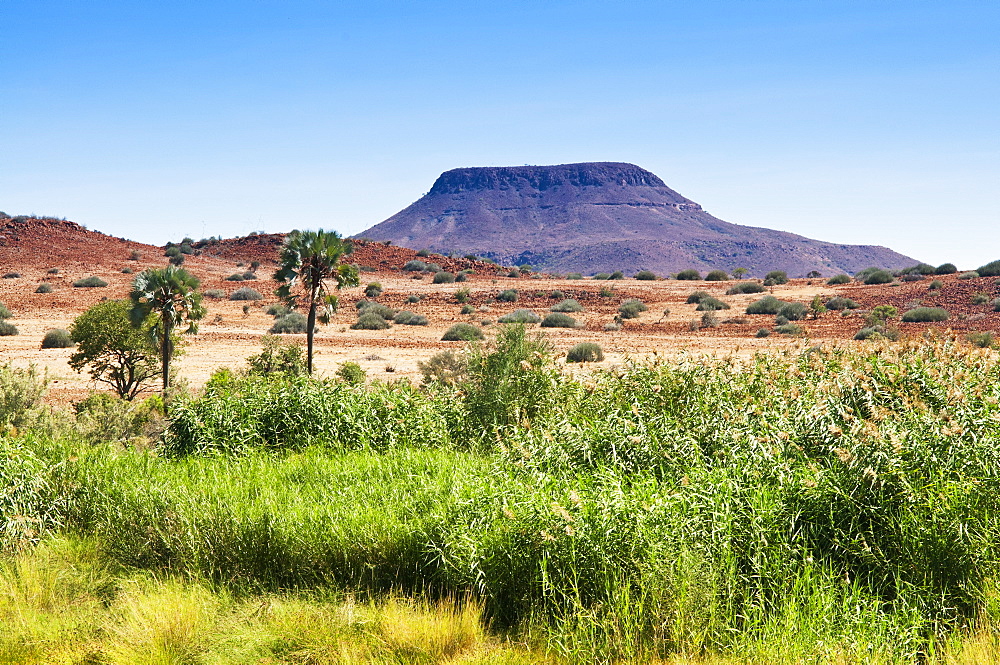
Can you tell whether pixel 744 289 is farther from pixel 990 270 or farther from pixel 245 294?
pixel 245 294

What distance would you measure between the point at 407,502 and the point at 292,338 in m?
36.2

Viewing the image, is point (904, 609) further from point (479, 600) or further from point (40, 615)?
point (40, 615)

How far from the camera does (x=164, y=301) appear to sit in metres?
23.8

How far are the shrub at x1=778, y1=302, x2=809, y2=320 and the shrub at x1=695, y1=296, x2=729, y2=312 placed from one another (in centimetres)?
414

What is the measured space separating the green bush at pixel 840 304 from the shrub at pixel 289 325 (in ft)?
106

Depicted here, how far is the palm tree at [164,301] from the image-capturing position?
2347 cm

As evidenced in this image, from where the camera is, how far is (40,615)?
6.41 metres

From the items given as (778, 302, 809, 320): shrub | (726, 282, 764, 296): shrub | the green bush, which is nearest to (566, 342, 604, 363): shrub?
(778, 302, 809, 320): shrub

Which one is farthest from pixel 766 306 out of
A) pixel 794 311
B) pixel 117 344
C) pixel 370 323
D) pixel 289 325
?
pixel 117 344

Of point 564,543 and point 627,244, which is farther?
point 627,244

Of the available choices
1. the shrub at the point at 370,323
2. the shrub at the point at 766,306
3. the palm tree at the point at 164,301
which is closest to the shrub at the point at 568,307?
the shrub at the point at 766,306

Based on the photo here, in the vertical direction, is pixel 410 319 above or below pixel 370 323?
above

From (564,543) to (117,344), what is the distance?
2281 centimetres

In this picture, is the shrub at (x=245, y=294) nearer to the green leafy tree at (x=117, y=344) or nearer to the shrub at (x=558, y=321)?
the shrub at (x=558, y=321)
